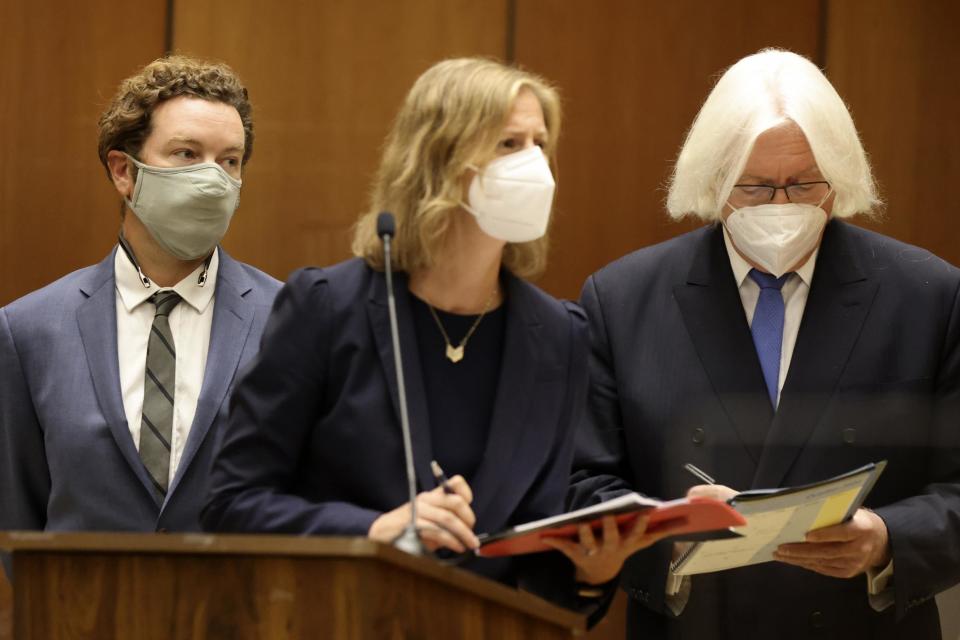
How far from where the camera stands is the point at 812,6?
12.8ft

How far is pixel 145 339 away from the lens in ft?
8.79

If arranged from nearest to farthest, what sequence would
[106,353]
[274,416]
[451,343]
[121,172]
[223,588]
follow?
1. [223,588]
2. [274,416]
3. [451,343]
4. [106,353]
5. [121,172]

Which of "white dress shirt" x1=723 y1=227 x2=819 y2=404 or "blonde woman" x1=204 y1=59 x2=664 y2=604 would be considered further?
"white dress shirt" x1=723 y1=227 x2=819 y2=404

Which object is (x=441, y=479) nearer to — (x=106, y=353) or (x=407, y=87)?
(x=106, y=353)

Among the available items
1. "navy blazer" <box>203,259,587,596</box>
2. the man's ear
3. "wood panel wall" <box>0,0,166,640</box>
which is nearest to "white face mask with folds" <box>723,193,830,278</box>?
"navy blazer" <box>203,259,587,596</box>

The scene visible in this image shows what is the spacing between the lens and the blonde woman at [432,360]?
2.02 m

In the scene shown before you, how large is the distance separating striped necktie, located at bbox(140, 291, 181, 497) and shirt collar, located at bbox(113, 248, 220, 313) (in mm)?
29

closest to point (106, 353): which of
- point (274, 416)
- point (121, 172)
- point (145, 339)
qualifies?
point (145, 339)

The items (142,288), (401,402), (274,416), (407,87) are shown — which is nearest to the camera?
(401,402)

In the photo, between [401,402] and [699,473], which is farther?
[699,473]

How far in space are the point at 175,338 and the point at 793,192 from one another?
48.1 inches

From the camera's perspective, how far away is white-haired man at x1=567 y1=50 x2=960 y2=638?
2.47m

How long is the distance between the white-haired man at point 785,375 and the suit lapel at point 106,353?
2.71ft

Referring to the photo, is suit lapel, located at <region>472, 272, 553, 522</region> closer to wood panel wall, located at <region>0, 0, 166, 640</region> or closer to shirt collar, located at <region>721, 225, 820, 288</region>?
shirt collar, located at <region>721, 225, 820, 288</region>
